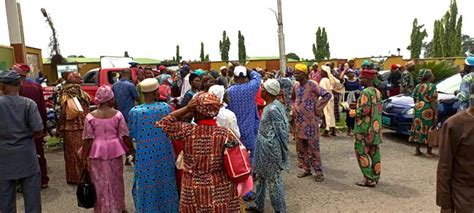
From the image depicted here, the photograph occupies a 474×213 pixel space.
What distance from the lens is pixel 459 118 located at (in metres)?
2.50

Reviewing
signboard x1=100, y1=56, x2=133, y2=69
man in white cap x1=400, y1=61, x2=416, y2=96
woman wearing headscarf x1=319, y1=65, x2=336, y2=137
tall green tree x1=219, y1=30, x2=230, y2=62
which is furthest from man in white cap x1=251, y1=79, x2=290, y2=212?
tall green tree x1=219, y1=30, x2=230, y2=62

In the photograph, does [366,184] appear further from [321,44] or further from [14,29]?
[321,44]

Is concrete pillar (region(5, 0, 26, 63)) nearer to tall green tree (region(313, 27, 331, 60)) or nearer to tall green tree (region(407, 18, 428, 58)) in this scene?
tall green tree (region(407, 18, 428, 58))

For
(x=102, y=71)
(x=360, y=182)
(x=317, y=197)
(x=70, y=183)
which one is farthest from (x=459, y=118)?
(x=102, y=71)

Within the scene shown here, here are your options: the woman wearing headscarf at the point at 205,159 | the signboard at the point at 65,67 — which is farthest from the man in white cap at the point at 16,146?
the signboard at the point at 65,67

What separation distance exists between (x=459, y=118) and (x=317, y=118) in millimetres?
3700

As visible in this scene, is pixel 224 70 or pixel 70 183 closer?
pixel 70 183

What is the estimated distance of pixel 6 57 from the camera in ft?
31.5

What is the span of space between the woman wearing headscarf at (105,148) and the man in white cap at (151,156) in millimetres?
462

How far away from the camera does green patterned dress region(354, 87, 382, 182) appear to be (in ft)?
18.4

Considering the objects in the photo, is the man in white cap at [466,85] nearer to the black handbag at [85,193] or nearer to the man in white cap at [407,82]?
the man in white cap at [407,82]

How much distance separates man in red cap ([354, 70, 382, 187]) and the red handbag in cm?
324

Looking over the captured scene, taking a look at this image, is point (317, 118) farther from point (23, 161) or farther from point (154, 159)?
point (23, 161)

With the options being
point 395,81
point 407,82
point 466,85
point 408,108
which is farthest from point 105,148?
point 395,81
